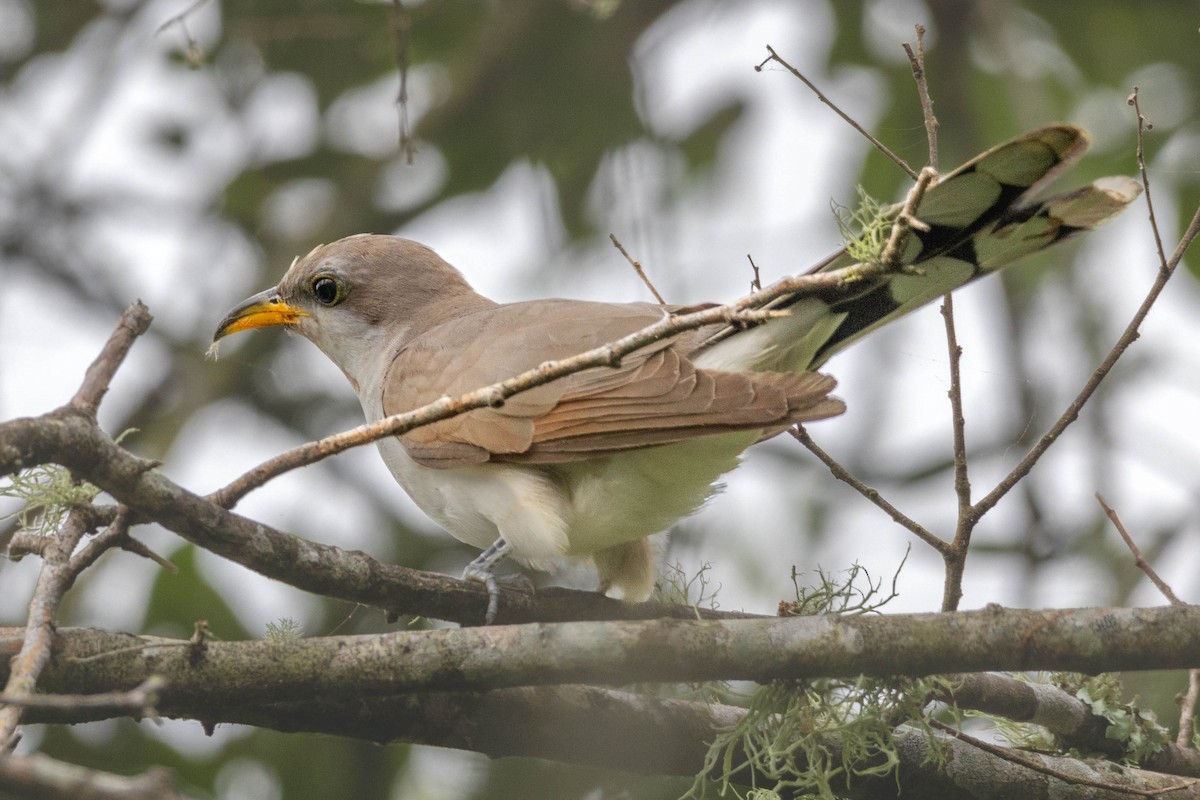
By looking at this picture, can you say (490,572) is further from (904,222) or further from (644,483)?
(904,222)

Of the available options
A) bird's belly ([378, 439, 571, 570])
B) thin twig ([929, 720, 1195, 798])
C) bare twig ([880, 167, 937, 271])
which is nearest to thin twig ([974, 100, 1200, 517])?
thin twig ([929, 720, 1195, 798])

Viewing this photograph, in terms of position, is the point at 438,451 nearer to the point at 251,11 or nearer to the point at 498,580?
the point at 498,580

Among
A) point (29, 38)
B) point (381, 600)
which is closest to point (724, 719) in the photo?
point (381, 600)

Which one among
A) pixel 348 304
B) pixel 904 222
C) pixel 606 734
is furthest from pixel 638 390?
pixel 348 304

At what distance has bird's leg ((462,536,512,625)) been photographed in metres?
3.31

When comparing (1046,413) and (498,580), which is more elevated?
(1046,413)

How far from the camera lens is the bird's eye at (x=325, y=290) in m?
4.46

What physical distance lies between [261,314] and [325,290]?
237 mm

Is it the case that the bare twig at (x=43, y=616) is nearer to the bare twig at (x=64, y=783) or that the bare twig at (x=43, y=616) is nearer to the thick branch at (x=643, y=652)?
the thick branch at (x=643, y=652)

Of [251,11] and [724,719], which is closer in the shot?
[724,719]

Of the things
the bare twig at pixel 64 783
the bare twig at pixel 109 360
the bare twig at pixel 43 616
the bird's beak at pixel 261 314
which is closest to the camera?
the bare twig at pixel 64 783

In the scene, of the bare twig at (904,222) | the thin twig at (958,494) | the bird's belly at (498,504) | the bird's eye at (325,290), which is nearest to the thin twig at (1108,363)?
the thin twig at (958,494)

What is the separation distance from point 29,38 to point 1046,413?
5.02 meters

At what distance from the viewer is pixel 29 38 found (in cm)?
596
